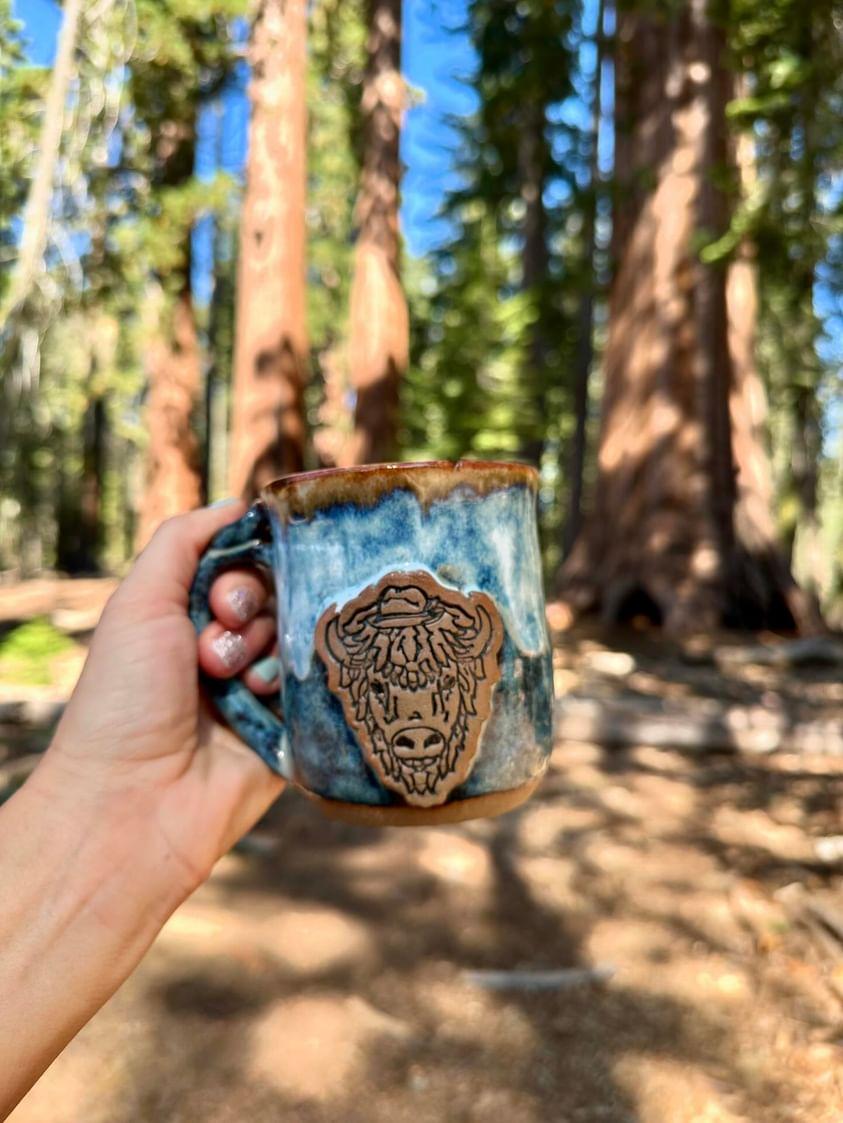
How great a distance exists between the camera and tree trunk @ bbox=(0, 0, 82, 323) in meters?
8.37

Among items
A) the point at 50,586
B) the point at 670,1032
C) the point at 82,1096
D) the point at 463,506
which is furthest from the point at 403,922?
the point at 50,586

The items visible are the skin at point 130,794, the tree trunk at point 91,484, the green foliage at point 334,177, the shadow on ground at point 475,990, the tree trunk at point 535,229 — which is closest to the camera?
the skin at point 130,794

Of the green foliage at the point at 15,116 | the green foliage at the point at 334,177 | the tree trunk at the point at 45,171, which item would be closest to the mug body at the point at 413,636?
the tree trunk at the point at 45,171

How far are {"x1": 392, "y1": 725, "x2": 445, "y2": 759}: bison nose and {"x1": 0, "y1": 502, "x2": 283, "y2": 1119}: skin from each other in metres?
0.52

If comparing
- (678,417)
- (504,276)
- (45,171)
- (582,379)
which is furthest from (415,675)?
(504,276)

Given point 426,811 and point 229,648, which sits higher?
point 229,648

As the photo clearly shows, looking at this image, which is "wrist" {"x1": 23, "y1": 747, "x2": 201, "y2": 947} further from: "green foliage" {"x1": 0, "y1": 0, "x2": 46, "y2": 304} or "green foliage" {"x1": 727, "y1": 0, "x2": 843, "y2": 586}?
"green foliage" {"x1": 0, "y1": 0, "x2": 46, "y2": 304}

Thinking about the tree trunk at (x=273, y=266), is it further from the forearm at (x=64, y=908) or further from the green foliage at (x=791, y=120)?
the forearm at (x=64, y=908)

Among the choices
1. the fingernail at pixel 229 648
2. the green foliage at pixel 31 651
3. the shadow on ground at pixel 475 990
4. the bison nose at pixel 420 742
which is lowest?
the shadow on ground at pixel 475 990

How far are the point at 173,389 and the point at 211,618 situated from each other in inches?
436

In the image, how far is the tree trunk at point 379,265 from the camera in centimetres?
995

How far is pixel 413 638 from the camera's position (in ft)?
4.27

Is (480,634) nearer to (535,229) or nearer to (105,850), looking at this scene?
(105,850)

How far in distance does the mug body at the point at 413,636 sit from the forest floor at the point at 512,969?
118 centimetres
